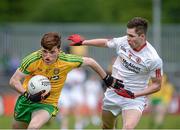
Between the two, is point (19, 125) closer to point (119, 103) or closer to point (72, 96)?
point (119, 103)

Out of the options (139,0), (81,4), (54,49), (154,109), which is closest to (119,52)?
(54,49)

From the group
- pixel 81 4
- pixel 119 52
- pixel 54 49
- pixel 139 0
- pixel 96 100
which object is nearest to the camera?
pixel 54 49

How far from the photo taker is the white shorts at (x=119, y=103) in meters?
12.9

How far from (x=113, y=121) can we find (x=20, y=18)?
1344 inches

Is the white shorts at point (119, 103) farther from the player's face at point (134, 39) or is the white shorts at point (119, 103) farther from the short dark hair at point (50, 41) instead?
the short dark hair at point (50, 41)

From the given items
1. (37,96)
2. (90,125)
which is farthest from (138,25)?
(90,125)

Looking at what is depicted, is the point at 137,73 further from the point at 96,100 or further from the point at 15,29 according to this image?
the point at 15,29

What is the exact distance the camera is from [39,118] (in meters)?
12.2

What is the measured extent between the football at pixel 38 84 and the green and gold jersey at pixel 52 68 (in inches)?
6.0

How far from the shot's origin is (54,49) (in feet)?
39.7

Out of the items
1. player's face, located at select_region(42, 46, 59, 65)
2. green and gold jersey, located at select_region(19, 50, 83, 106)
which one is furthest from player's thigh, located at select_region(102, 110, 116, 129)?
player's face, located at select_region(42, 46, 59, 65)

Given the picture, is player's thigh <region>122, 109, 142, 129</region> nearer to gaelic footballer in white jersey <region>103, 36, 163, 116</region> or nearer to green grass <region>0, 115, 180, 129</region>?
gaelic footballer in white jersey <region>103, 36, 163, 116</region>

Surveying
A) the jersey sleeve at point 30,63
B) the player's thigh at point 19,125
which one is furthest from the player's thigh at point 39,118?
the jersey sleeve at point 30,63

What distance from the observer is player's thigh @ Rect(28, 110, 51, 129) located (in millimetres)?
12011
